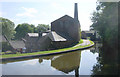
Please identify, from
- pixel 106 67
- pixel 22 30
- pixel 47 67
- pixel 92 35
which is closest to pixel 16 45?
pixel 47 67

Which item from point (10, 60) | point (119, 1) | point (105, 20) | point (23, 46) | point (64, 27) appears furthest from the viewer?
point (23, 46)

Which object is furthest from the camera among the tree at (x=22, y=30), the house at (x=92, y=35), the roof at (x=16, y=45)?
the tree at (x=22, y=30)

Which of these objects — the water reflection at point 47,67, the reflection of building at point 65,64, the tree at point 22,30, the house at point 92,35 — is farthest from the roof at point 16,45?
the tree at point 22,30

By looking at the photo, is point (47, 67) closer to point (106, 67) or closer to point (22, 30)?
point (106, 67)

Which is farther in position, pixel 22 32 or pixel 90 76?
pixel 22 32

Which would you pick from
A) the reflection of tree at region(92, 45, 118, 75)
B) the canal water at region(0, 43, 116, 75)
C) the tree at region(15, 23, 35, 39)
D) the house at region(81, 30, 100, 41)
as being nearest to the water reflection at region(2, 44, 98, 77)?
the canal water at region(0, 43, 116, 75)

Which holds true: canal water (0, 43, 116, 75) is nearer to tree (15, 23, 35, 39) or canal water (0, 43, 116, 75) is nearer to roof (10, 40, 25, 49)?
roof (10, 40, 25, 49)

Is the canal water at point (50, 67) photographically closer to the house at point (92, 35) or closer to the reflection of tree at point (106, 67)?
the reflection of tree at point (106, 67)

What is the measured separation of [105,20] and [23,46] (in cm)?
2708

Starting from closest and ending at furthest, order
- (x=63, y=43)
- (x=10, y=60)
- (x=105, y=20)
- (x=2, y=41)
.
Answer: (x=10, y=60)
(x=105, y=20)
(x=63, y=43)
(x=2, y=41)

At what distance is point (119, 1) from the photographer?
1320cm

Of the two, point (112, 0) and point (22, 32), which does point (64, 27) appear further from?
point (22, 32)

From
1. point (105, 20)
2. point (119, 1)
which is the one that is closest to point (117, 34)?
point (105, 20)

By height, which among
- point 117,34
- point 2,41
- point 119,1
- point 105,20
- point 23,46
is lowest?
point 23,46
